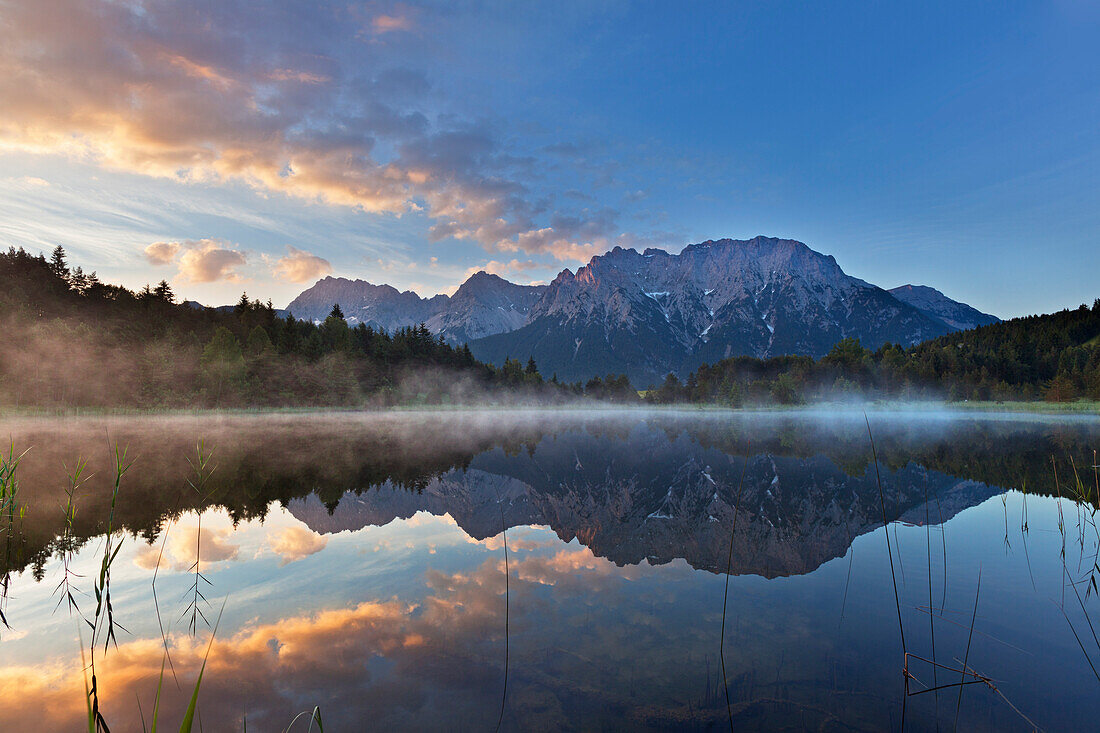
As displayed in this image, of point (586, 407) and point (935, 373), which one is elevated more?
point (935, 373)

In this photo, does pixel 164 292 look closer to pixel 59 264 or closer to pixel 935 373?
pixel 59 264

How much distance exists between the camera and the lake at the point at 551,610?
17.1 feet

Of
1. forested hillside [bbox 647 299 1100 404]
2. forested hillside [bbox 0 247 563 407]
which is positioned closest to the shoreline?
forested hillside [bbox 0 247 563 407]

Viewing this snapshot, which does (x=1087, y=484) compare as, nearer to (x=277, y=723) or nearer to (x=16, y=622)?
(x=277, y=723)

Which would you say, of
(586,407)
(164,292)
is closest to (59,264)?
(164,292)

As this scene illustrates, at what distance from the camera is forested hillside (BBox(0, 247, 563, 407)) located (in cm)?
6550

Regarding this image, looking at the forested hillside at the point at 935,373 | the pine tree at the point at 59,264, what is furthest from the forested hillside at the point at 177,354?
the forested hillside at the point at 935,373

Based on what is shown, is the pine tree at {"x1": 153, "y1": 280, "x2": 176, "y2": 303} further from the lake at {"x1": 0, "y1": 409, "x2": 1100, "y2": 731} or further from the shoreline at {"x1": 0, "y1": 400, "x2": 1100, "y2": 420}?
the lake at {"x1": 0, "y1": 409, "x2": 1100, "y2": 731}

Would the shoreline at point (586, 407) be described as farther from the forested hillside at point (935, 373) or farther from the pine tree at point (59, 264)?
the pine tree at point (59, 264)

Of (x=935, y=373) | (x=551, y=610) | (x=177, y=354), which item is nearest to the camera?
(x=551, y=610)

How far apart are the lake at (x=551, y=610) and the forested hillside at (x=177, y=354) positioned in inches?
2759

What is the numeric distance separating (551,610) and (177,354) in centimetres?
9186

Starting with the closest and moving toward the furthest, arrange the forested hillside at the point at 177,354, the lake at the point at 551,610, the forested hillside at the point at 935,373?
the lake at the point at 551,610 → the forested hillside at the point at 177,354 → the forested hillside at the point at 935,373

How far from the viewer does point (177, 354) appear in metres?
75.6
